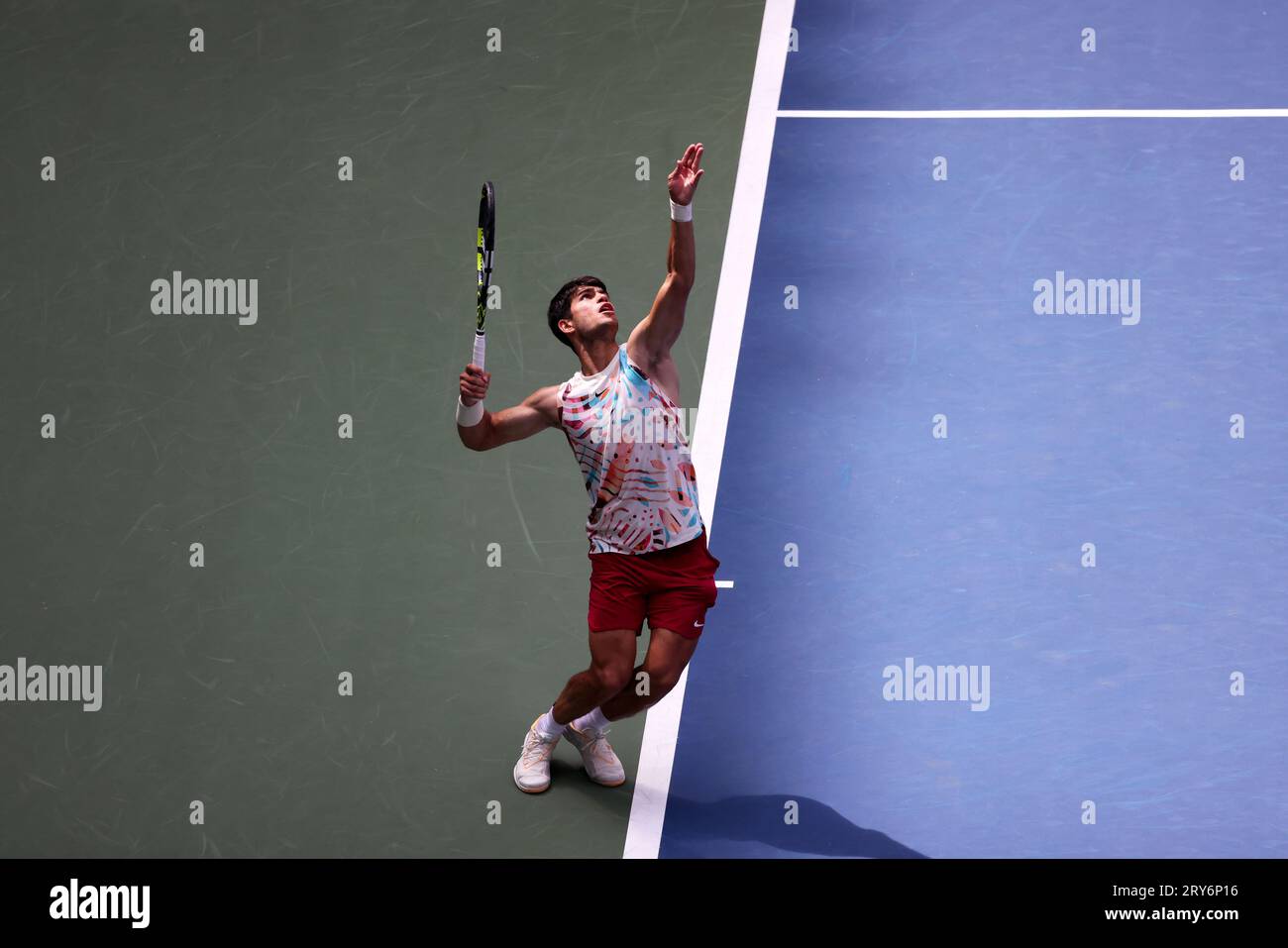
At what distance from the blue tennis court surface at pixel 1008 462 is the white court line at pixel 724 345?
0.08m

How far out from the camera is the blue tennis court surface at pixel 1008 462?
7.10m

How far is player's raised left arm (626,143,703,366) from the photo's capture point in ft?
21.4

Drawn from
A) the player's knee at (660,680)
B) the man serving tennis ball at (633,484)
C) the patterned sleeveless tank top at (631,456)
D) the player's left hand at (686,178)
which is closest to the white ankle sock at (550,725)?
the man serving tennis ball at (633,484)

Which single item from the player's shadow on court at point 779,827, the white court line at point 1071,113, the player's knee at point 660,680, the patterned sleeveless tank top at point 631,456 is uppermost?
the white court line at point 1071,113

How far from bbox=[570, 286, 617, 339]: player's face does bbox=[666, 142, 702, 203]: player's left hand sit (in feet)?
1.88

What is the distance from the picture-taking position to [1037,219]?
32.2 feet

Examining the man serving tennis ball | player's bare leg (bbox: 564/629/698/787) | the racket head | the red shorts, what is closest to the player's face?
the man serving tennis ball

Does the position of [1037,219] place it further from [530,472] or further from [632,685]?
[632,685]

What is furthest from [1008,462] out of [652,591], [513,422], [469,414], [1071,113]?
[469,414]

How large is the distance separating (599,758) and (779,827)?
2.78 ft

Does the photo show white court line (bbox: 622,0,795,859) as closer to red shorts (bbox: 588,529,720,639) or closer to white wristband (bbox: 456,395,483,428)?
red shorts (bbox: 588,529,720,639)

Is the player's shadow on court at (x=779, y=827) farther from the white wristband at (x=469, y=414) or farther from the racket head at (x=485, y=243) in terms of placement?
the racket head at (x=485, y=243)

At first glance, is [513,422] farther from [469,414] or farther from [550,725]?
[550,725]

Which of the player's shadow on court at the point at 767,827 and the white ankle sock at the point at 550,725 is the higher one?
the white ankle sock at the point at 550,725
